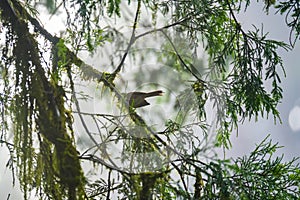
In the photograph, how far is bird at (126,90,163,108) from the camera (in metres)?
1.24

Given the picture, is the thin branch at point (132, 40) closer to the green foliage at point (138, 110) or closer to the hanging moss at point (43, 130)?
the green foliage at point (138, 110)

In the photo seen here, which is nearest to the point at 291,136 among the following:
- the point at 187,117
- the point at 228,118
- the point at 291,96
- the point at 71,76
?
the point at 291,96

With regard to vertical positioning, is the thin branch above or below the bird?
above

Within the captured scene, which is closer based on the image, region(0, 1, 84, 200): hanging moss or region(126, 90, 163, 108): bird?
region(0, 1, 84, 200): hanging moss

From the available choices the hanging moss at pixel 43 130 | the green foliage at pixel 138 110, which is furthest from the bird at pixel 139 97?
the hanging moss at pixel 43 130

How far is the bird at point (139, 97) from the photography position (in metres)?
1.24

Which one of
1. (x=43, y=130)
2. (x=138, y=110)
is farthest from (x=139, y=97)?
(x=43, y=130)

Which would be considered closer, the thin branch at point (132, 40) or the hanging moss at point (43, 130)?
the hanging moss at point (43, 130)

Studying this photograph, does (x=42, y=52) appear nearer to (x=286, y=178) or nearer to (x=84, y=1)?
(x=84, y=1)

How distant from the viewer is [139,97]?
4.23 feet

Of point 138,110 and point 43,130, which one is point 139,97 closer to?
point 138,110

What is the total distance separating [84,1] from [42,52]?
16cm

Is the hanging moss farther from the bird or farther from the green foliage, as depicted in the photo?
the bird

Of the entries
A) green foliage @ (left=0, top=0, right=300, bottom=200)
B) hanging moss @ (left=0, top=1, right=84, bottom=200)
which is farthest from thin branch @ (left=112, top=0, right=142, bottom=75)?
hanging moss @ (left=0, top=1, right=84, bottom=200)
